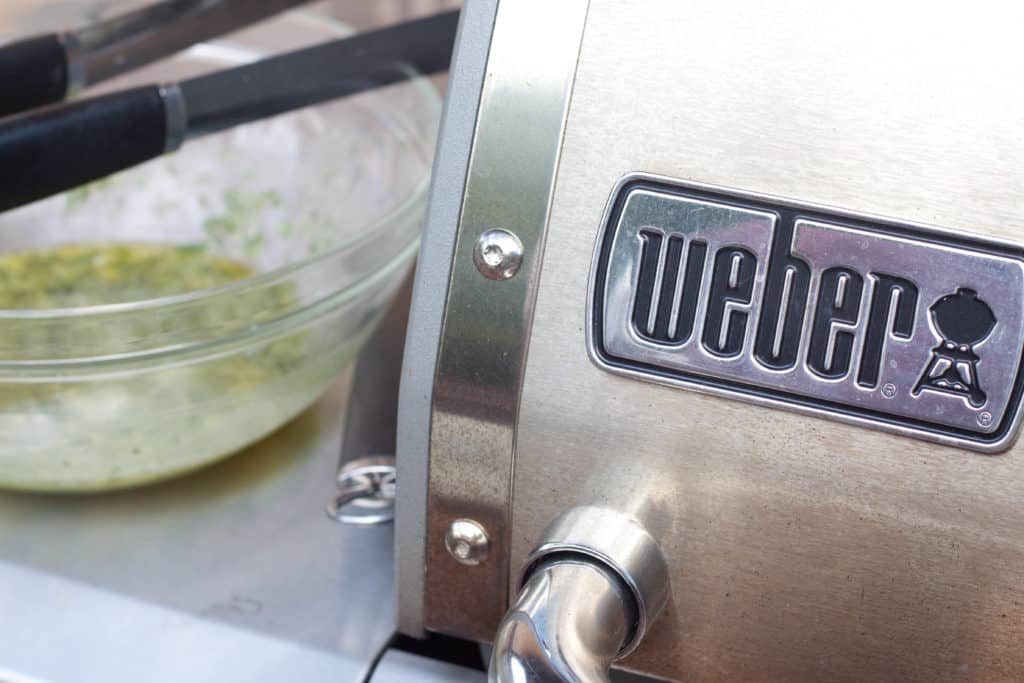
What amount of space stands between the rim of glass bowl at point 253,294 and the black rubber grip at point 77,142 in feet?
0.18

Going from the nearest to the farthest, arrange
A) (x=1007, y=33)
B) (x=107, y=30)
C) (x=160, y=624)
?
(x=1007, y=33) → (x=160, y=624) → (x=107, y=30)

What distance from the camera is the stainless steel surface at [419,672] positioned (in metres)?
0.39

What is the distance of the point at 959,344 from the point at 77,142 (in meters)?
0.30

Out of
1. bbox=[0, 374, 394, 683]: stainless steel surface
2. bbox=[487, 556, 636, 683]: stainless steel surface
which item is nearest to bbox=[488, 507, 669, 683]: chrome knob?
bbox=[487, 556, 636, 683]: stainless steel surface

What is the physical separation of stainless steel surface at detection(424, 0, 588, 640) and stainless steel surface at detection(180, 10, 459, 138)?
0.50 feet

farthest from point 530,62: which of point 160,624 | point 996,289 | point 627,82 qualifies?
point 160,624

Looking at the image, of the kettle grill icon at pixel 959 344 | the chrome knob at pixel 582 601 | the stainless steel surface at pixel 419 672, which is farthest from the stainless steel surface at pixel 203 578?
the kettle grill icon at pixel 959 344

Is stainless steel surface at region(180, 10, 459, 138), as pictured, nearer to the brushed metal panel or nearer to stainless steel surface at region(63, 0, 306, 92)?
stainless steel surface at region(63, 0, 306, 92)

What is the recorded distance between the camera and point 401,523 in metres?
0.36

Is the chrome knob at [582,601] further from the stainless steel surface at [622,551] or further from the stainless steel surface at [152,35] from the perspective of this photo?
the stainless steel surface at [152,35]

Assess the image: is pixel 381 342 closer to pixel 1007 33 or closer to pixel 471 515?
pixel 471 515

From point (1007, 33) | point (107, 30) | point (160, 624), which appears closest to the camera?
point (1007, 33)

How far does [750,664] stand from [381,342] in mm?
261

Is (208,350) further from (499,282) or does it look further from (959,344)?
(959,344)
